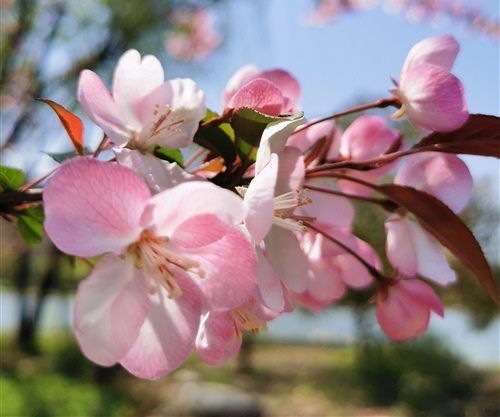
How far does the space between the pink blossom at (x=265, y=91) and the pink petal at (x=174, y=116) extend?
0.02 meters

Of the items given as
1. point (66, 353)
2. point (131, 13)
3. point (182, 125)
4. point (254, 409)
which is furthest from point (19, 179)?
point (66, 353)

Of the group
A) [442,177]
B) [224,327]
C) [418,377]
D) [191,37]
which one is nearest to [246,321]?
[224,327]

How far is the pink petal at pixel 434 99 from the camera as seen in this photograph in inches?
10.9

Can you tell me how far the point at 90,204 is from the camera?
21cm

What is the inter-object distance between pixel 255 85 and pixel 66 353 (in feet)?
19.8

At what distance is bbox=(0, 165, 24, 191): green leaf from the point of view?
30 centimetres

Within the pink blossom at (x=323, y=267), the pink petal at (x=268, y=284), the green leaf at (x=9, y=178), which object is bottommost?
the pink blossom at (x=323, y=267)

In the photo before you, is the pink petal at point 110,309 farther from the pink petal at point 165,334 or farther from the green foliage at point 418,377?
the green foliage at point 418,377

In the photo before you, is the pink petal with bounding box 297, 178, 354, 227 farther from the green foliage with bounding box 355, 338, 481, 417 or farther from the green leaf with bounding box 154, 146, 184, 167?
the green foliage with bounding box 355, 338, 481, 417

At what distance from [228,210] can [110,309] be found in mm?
54

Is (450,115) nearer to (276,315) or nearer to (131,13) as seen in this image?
(276,315)

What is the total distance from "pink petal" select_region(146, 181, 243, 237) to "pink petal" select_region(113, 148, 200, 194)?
3 cm

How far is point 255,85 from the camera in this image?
26cm

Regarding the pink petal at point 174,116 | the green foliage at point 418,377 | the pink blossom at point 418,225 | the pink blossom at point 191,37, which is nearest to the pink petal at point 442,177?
the pink blossom at point 418,225
